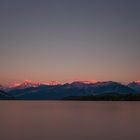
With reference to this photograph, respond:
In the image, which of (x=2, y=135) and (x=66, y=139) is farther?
(x=2, y=135)

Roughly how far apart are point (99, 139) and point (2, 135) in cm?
1596

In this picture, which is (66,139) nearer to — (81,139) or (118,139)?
(81,139)

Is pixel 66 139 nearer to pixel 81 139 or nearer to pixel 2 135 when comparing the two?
pixel 81 139

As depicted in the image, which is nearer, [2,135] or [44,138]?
[44,138]

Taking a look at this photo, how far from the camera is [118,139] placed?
4659cm

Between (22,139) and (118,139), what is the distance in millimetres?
14801

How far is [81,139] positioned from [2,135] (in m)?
13.5

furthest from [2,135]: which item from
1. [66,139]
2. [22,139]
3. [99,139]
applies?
[99,139]

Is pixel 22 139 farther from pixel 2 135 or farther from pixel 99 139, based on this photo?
pixel 99 139

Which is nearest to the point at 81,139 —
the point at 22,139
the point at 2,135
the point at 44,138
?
the point at 44,138

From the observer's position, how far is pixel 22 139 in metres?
46.3

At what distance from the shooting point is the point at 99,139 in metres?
46.4

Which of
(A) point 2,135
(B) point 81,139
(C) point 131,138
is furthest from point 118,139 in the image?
(A) point 2,135

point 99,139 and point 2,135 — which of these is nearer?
point 99,139
